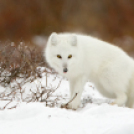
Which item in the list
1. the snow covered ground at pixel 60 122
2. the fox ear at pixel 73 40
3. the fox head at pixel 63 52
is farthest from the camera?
the fox ear at pixel 73 40

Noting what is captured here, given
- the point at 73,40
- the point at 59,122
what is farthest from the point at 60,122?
the point at 73,40

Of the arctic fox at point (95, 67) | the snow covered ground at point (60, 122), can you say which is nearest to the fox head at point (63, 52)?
the arctic fox at point (95, 67)

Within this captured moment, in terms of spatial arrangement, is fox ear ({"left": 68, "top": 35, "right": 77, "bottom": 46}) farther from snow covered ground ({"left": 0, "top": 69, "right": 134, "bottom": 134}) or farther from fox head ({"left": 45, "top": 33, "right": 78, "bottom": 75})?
snow covered ground ({"left": 0, "top": 69, "right": 134, "bottom": 134})

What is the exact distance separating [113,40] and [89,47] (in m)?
7.64

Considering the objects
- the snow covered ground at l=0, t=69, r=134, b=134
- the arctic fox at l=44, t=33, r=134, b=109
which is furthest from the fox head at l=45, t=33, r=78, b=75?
the snow covered ground at l=0, t=69, r=134, b=134

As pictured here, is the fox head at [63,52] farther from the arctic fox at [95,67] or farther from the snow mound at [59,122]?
the snow mound at [59,122]

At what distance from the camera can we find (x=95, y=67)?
4.52m

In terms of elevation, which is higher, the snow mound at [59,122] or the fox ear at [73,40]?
the fox ear at [73,40]

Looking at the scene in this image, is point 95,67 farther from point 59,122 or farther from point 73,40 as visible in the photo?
point 59,122

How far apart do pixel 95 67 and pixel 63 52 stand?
0.76m

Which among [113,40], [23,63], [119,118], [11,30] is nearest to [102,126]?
[119,118]

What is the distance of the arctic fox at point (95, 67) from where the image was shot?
13.9 feet

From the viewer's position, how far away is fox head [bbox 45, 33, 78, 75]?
407 cm

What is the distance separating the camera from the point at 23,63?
18.1 ft
